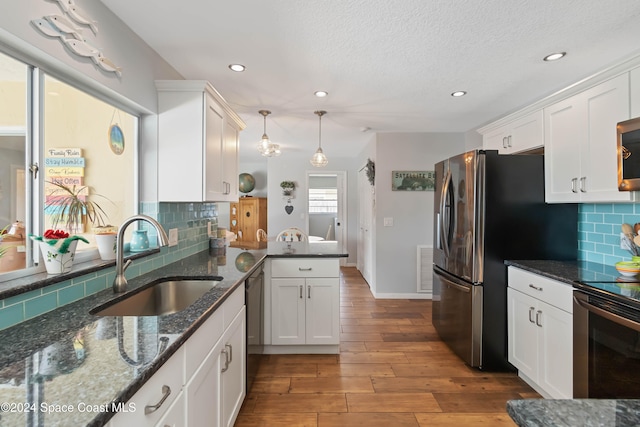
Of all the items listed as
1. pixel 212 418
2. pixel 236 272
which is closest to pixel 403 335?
pixel 236 272

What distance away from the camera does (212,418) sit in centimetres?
135

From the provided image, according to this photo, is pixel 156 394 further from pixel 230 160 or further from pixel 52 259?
pixel 230 160

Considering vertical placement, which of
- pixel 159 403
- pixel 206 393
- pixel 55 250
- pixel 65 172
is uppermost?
pixel 65 172

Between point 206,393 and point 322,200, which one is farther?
point 322,200

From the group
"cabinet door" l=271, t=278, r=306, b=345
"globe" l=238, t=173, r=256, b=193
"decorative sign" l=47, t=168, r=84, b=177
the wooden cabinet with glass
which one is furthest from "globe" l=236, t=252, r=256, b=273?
"globe" l=238, t=173, r=256, b=193

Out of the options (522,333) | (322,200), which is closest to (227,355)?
(522,333)

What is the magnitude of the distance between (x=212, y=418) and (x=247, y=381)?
681 mm

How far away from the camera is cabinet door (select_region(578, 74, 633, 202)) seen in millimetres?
1843

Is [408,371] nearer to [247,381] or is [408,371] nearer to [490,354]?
[490,354]

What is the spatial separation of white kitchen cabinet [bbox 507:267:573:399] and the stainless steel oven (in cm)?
8

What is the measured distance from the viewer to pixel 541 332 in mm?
2037

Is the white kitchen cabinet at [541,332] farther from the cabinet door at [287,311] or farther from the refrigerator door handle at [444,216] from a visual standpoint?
the cabinet door at [287,311]

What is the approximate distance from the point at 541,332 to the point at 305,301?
1698mm

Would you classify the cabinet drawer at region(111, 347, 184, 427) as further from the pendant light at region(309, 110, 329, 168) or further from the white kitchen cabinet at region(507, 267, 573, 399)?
the pendant light at region(309, 110, 329, 168)
